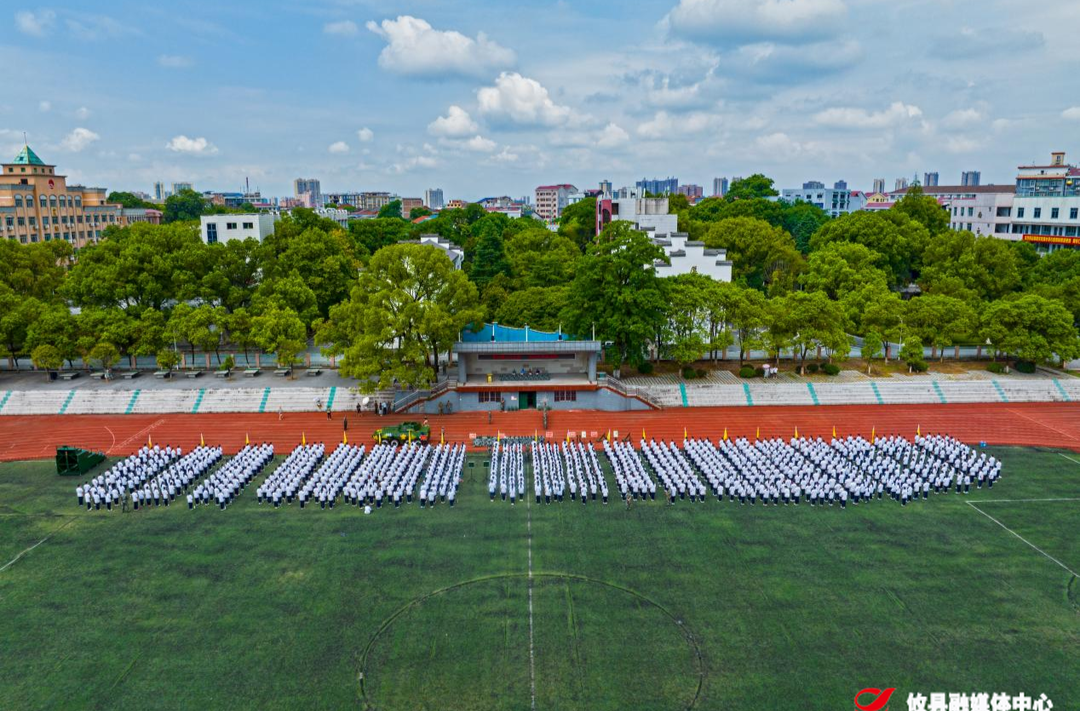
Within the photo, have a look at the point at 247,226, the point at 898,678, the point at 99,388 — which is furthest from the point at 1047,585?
the point at 247,226

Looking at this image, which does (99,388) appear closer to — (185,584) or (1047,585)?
(185,584)

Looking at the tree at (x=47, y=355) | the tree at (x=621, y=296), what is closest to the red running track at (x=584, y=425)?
the tree at (x=47, y=355)

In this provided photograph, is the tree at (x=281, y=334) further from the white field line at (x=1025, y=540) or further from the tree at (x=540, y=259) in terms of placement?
the white field line at (x=1025, y=540)

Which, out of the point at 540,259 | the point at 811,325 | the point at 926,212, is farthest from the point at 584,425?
the point at 926,212

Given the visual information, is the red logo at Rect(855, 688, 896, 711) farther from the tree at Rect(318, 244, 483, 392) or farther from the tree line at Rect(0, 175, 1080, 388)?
the tree at Rect(318, 244, 483, 392)

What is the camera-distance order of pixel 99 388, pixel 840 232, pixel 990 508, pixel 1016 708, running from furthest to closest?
pixel 840 232 → pixel 99 388 → pixel 990 508 → pixel 1016 708

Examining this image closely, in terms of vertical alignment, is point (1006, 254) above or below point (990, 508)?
above

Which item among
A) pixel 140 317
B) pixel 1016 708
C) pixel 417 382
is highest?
pixel 140 317

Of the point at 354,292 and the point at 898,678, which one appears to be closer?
the point at 898,678
